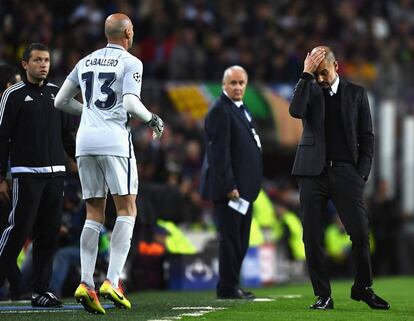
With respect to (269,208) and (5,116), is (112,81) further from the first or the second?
(269,208)

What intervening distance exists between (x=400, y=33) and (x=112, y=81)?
61.7ft

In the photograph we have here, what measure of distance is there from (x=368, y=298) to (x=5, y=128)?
3391 millimetres

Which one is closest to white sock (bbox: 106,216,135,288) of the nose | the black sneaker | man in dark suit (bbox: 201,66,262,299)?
the black sneaker

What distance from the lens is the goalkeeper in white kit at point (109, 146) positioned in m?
9.57

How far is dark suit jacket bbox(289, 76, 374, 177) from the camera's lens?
396 inches

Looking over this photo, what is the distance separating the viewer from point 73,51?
808 inches

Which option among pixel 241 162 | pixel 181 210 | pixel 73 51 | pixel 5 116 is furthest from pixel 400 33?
pixel 5 116

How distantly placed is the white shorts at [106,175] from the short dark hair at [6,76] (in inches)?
81.7

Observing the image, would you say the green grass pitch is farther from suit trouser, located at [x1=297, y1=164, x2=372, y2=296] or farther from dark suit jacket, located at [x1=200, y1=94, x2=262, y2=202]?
dark suit jacket, located at [x1=200, y1=94, x2=262, y2=202]

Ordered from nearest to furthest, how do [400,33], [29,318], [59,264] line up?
1. [29,318]
2. [59,264]
3. [400,33]

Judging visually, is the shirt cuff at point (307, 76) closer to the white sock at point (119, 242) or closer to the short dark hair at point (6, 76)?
the white sock at point (119, 242)

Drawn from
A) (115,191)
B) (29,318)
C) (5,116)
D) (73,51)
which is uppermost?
(73,51)


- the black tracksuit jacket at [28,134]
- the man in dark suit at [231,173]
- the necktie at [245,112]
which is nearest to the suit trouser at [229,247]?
the man in dark suit at [231,173]

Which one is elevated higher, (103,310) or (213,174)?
(213,174)
